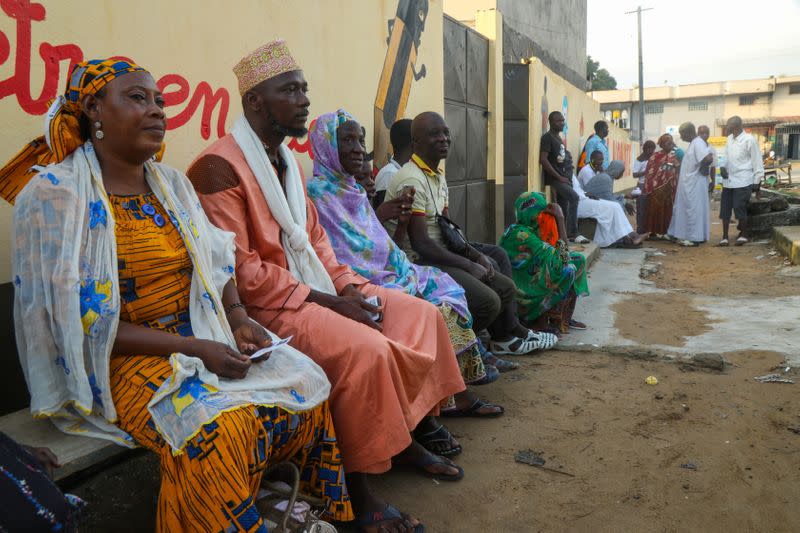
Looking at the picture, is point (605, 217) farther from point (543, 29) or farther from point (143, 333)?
point (143, 333)

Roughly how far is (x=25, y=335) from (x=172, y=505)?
670 millimetres

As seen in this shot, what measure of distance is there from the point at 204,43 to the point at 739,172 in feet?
30.2

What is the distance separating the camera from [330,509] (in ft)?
6.83

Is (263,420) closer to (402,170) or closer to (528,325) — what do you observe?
(402,170)

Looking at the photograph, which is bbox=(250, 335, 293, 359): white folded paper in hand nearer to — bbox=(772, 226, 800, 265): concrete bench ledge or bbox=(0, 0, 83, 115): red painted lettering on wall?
bbox=(0, 0, 83, 115): red painted lettering on wall

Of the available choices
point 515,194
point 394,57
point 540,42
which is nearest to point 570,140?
point 540,42

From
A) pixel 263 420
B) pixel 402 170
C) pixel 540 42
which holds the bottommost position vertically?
pixel 263 420

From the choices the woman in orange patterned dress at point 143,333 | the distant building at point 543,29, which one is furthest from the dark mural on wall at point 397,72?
the distant building at point 543,29

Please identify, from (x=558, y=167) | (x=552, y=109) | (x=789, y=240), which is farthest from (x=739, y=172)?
(x=552, y=109)

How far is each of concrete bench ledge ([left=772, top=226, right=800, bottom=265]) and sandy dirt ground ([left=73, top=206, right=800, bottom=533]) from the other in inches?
178

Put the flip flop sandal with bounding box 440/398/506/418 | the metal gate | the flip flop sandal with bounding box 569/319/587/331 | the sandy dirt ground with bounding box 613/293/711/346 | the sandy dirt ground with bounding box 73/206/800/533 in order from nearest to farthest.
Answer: the sandy dirt ground with bounding box 73/206/800/533 < the flip flop sandal with bounding box 440/398/506/418 < the sandy dirt ground with bounding box 613/293/711/346 < the flip flop sandal with bounding box 569/319/587/331 < the metal gate

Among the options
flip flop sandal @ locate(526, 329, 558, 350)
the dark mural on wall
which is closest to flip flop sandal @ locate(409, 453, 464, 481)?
flip flop sandal @ locate(526, 329, 558, 350)

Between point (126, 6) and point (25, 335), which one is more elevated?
point (126, 6)

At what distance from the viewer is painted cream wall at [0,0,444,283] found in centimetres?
237
